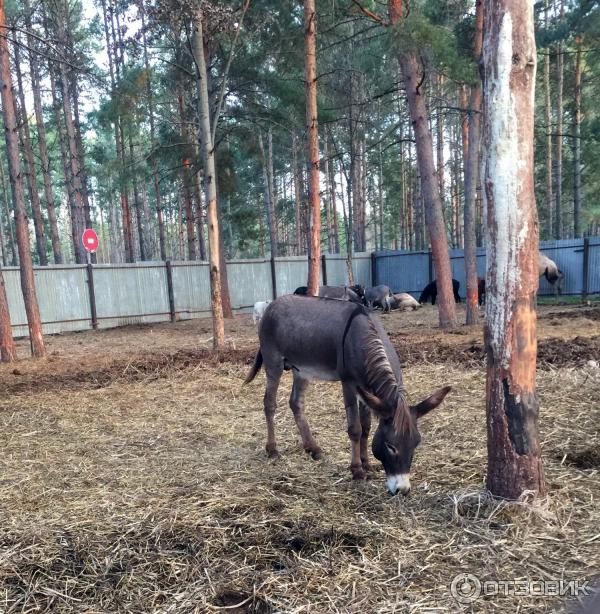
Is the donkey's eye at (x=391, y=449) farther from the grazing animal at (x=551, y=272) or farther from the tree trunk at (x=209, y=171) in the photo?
the grazing animal at (x=551, y=272)

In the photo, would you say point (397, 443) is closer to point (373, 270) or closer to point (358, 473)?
point (358, 473)

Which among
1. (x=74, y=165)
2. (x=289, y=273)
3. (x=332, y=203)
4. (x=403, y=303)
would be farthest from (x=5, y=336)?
(x=332, y=203)

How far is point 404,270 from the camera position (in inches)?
972

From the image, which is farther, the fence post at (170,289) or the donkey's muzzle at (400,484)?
the fence post at (170,289)

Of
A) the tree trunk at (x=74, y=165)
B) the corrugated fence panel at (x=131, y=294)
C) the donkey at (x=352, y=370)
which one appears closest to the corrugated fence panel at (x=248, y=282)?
the corrugated fence panel at (x=131, y=294)

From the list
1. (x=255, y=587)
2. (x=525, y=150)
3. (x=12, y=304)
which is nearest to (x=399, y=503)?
(x=255, y=587)

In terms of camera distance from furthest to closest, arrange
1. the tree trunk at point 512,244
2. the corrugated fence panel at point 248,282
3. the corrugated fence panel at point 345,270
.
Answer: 1. the corrugated fence panel at point 345,270
2. the corrugated fence panel at point 248,282
3. the tree trunk at point 512,244

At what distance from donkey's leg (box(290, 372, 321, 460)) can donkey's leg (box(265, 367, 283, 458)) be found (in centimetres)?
20

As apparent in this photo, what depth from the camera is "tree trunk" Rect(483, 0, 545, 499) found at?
3.38m

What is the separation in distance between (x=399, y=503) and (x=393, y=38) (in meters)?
8.90

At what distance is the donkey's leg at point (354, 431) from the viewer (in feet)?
14.0

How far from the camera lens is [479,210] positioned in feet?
102

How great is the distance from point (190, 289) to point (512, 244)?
17796mm

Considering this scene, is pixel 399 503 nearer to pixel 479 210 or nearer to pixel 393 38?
pixel 393 38
